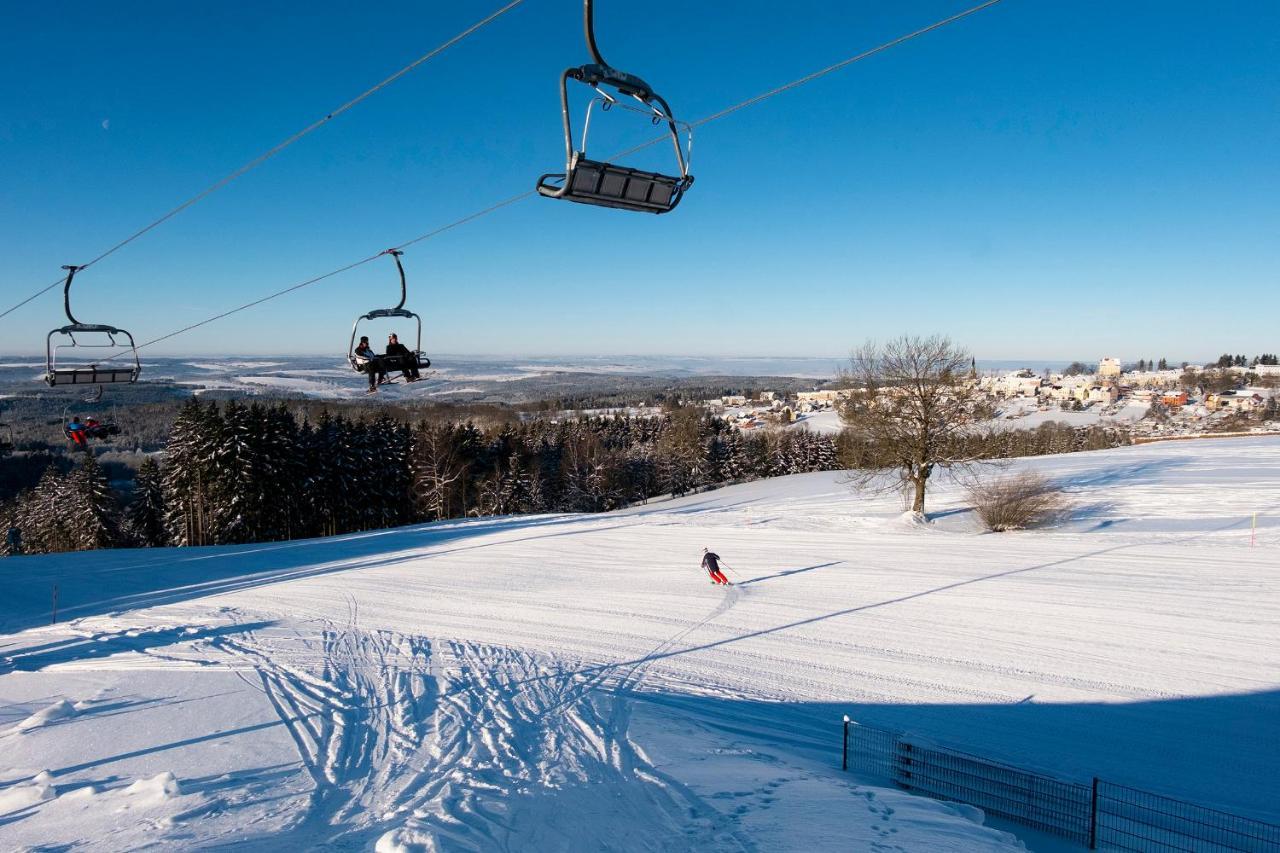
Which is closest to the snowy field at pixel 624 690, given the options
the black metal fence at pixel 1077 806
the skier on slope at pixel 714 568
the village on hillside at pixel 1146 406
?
the black metal fence at pixel 1077 806

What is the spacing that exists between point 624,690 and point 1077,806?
23.5ft

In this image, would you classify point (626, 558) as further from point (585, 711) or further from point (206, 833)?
point (206, 833)

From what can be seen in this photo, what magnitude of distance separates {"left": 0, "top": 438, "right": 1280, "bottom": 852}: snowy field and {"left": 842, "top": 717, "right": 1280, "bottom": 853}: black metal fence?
48cm

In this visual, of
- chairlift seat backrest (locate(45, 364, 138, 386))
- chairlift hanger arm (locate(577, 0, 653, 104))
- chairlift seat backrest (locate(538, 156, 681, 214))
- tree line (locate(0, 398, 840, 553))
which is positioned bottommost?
tree line (locate(0, 398, 840, 553))

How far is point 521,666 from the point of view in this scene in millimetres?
13719

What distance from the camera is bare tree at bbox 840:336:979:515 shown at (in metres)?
30.0

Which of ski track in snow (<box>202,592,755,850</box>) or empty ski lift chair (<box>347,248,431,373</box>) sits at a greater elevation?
empty ski lift chair (<box>347,248,431,373</box>)

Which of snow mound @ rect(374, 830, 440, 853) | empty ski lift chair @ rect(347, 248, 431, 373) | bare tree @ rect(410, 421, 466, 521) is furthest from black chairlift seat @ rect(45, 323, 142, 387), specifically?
bare tree @ rect(410, 421, 466, 521)

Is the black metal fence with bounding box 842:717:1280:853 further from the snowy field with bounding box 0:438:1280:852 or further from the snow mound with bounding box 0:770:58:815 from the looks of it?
the snow mound with bounding box 0:770:58:815

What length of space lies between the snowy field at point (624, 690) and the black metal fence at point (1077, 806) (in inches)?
18.7

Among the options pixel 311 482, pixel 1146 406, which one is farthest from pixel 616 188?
pixel 1146 406

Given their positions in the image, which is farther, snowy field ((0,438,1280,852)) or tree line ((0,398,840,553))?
tree line ((0,398,840,553))

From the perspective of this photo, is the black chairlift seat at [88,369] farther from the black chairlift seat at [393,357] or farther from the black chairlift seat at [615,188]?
the black chairlift seat at [615,188]

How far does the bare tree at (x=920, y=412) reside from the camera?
30.0 metres
